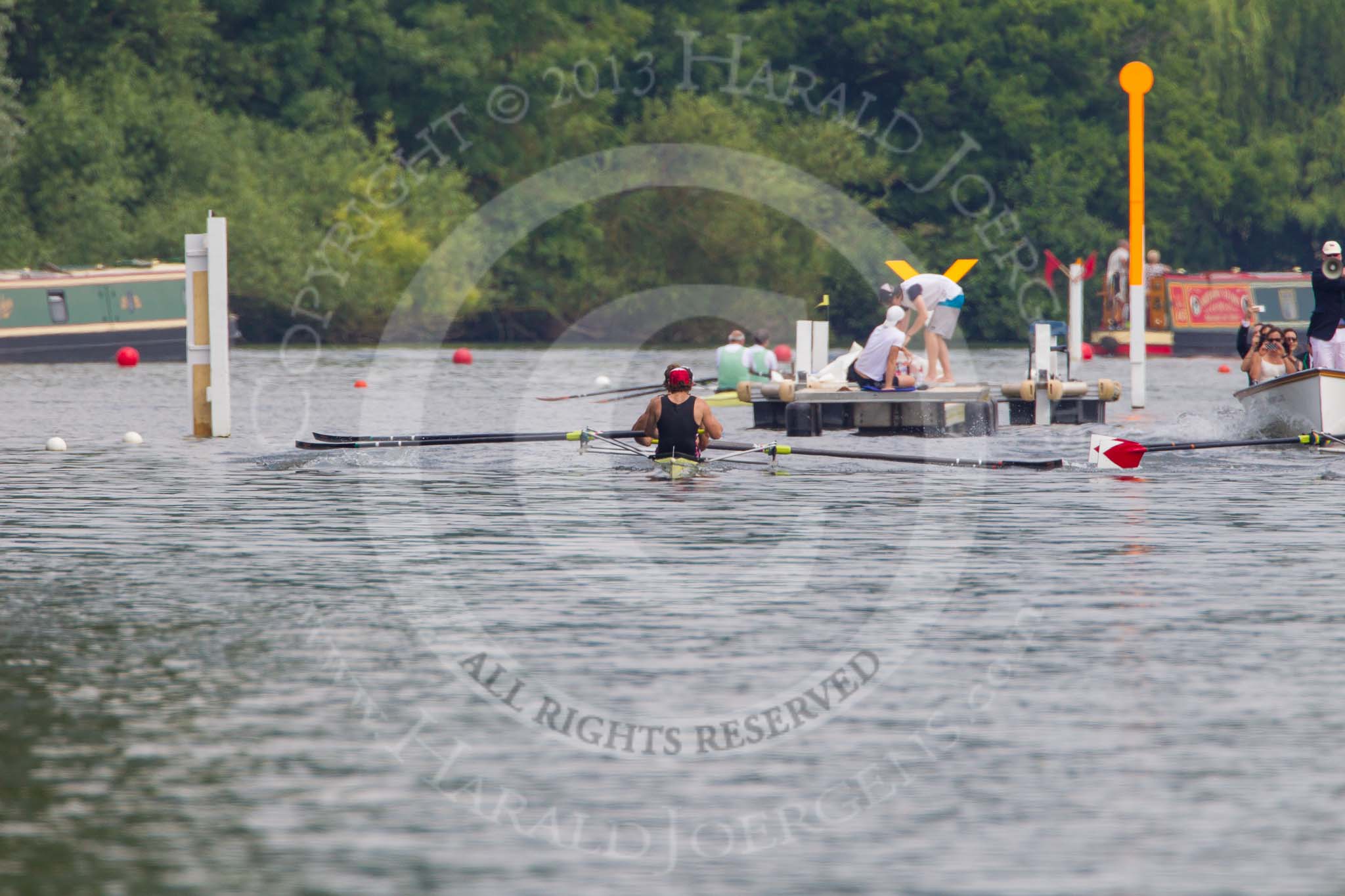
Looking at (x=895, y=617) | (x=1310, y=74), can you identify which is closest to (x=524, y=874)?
(x=895, y=617)

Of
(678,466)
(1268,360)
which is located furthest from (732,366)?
(678,466)

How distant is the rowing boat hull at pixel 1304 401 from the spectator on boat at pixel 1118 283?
28176 mm

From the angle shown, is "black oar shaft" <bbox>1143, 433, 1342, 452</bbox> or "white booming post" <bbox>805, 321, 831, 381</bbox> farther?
"white booming post" <bbox>805, 321, 831, 381</bbox>

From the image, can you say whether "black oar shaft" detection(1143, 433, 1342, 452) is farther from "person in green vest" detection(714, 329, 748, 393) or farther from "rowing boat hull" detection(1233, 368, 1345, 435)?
"person in green vest" detection(714, 329, 748, 393)

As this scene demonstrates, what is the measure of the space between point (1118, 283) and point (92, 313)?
2451cm

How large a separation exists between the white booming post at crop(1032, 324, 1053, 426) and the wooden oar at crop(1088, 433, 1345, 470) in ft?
21.2

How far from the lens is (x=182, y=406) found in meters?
34.5

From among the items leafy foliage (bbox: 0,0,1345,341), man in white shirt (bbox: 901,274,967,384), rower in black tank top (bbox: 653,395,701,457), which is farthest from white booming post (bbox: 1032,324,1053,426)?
leafy foliage (bbox: 0,0,1345,341)

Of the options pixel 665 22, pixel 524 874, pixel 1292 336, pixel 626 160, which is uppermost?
pixel 665 22

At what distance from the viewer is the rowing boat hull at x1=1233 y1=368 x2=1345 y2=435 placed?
80.4 ft

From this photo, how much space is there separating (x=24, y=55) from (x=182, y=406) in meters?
32.3

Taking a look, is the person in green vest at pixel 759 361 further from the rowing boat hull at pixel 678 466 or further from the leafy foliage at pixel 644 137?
the leafy foliage at pixel 644 137

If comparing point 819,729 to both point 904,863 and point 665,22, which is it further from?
point 665,22

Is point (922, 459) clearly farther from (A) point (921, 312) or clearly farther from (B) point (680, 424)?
(A) point (921, 312)
